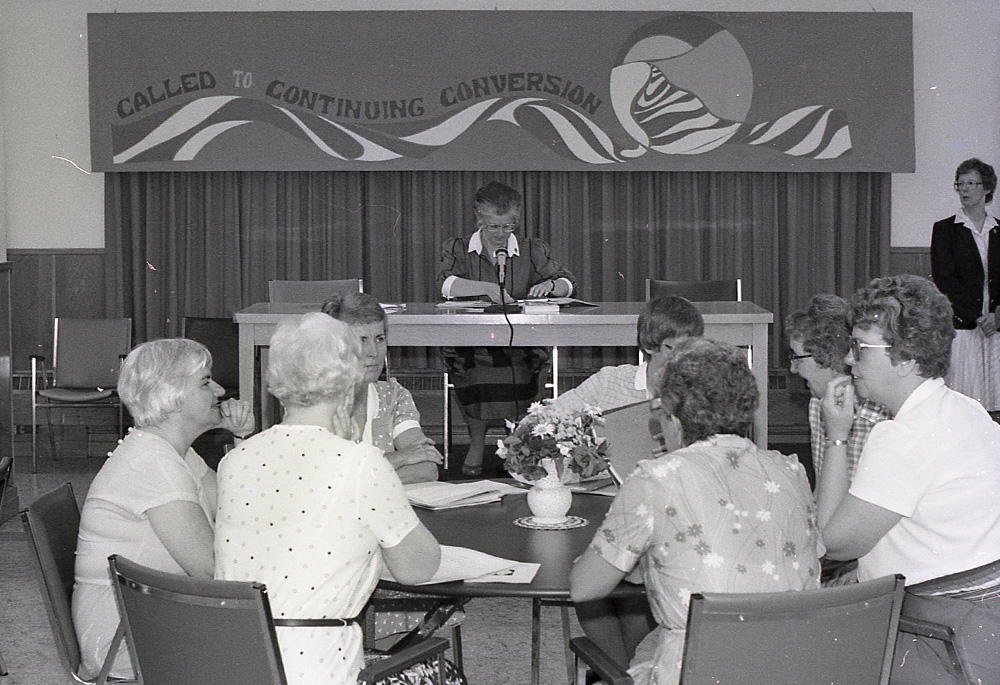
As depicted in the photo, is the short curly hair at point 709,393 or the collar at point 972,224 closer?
the short curly hair at point 709,393

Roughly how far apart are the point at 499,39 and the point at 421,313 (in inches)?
95.3

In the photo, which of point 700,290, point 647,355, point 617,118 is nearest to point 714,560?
point 647,355

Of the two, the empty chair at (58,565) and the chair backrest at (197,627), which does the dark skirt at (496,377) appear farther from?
the chair backrest at (197,627)

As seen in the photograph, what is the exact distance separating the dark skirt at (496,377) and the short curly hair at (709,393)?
3970 mm

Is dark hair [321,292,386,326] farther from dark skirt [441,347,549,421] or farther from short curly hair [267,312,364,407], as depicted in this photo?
dark skirt [441,347,549,421]

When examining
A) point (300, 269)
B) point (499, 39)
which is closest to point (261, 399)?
point (300, 269)

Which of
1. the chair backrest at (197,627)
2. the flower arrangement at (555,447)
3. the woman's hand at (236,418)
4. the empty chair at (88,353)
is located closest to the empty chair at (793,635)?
the chair backrest at (197,627)

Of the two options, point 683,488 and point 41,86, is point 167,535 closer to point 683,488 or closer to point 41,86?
point 683,488

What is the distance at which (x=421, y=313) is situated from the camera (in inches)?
225

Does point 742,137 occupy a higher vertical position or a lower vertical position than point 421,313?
higher

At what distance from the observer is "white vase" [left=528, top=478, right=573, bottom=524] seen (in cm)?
276

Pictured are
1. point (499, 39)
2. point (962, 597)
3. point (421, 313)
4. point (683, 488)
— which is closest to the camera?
point (683, 488)

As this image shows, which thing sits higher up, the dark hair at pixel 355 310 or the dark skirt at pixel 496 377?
the dark hair at pixel 355 310

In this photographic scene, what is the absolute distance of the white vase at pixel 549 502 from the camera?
276 cm
